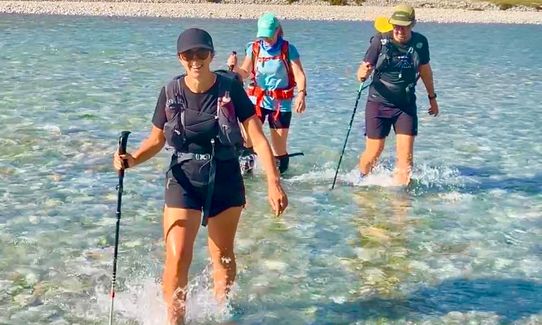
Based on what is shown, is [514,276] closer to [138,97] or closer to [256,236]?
[256,236]

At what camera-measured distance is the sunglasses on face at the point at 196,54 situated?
6.36 meters

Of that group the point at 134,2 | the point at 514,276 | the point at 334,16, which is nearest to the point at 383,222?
the point at 514,276

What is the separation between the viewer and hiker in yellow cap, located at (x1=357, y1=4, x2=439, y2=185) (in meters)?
11.6

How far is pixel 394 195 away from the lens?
40.6ft

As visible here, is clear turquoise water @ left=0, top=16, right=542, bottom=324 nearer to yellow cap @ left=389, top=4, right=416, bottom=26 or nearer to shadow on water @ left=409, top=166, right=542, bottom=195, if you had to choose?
shadow on water @ left=409, top=166, right=542, bottom=195

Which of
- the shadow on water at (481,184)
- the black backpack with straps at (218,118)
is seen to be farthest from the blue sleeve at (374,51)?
the black backpack with straps at (218,118)

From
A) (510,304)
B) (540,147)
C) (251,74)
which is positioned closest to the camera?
(510,304)

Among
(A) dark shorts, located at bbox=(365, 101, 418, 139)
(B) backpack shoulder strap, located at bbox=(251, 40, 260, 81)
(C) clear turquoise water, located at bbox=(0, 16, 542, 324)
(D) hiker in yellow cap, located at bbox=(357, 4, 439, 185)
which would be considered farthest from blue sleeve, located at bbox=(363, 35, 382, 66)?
(C) clear turquoise water, located at bbox=(0, 16, 542, 324)

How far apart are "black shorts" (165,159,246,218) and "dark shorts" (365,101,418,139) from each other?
17.5 ft

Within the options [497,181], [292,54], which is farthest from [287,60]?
[497,181]

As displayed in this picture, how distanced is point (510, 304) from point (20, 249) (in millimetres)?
5685

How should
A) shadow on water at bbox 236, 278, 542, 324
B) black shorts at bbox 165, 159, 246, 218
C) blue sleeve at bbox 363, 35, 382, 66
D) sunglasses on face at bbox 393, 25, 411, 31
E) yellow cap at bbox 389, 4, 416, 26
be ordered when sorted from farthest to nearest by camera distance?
blue sleeve at bbox 363, 35, 382, 66 < sunglasses on face at bbox 393, 25, 411, 31 < yellow cap at bbox 389, 4, 416, 26 < shadow on water at bbox 236, 278, 542, 324 < black shorts at bbox 165, 159, 246, 218

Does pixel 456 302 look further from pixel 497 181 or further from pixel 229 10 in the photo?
pixel 229 10

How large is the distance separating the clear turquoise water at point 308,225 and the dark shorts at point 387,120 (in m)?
1.05
